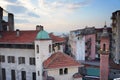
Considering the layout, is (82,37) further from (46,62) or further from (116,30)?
(46,62)

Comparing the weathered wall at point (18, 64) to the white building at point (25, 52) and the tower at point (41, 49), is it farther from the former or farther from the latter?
the tower at point (41, 49)

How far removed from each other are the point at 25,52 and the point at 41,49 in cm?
437

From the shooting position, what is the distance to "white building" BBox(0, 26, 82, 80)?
1167 inches

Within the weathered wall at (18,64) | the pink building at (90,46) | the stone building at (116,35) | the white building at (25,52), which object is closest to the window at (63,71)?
the white building at (25,52)

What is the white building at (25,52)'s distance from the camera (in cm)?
2964

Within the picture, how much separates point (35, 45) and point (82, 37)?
94.8 feet

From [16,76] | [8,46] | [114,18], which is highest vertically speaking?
[114,18]

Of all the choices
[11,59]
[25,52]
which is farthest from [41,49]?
[11,59]

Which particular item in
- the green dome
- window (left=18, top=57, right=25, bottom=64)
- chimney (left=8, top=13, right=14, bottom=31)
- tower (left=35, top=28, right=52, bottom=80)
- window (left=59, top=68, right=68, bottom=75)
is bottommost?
Answer: window (left=59, top=68, right=68, bottom=75)

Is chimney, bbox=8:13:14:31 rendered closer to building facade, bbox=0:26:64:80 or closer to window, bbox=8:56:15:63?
building facade, bbox=0:26:64:80

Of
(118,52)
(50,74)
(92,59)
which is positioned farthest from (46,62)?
(92,59)

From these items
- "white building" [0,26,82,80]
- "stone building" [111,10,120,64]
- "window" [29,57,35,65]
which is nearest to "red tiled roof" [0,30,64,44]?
"white building" [0,26,82,80]

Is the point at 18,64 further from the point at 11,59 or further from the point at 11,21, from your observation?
the point at 11,21

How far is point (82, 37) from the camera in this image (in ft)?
186
